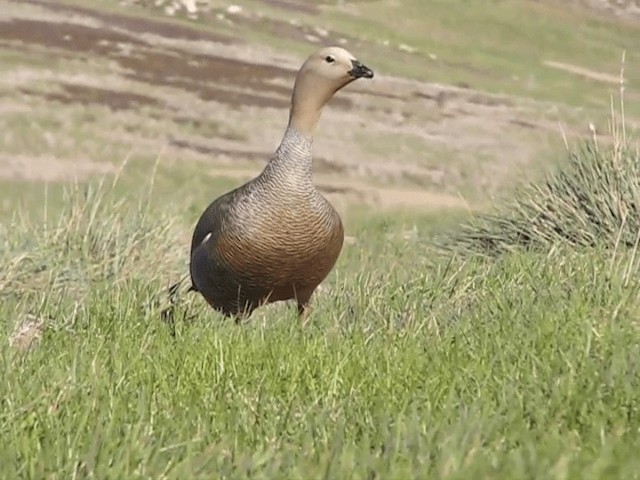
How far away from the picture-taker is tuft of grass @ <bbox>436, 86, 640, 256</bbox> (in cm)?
790

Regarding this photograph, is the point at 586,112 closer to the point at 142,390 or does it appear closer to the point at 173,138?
the point at 173,138

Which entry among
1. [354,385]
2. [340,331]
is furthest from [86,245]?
[354,385]

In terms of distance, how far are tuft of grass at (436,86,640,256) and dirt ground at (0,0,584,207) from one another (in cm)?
1015

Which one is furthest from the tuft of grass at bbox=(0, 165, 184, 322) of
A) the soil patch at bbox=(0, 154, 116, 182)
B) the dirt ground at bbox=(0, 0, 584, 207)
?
the dirt ground at bbox=(0, 0, 584, 207)

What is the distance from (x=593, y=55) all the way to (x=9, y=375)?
58350 millimetres

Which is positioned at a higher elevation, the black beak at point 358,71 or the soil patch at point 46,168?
the black beak at point 358,71

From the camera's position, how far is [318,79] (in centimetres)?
628

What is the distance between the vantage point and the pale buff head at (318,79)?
6199mm

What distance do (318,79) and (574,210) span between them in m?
2.57

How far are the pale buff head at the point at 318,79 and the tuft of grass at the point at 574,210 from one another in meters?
1.87

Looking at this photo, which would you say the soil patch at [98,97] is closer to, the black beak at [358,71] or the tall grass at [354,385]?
the black beak at [358,71]

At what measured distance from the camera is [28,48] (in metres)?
31.1

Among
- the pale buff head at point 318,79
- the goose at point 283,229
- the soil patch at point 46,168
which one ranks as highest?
the pale buff head at point 318,79

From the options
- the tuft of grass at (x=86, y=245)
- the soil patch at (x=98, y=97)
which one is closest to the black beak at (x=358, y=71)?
the tuft of grass at (x=86, y=245)
